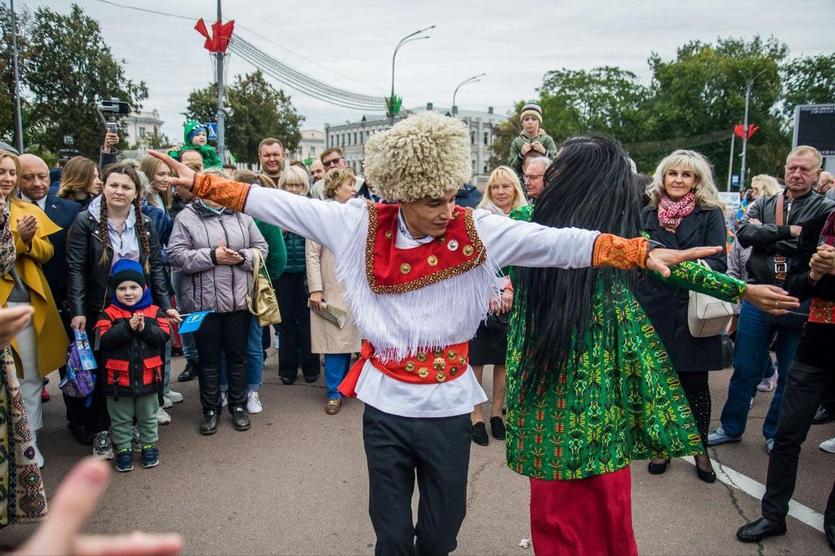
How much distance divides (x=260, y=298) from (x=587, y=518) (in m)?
3.47

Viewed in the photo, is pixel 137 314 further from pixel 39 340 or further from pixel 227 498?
pixel 227 498

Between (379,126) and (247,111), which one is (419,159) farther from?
(379,126)

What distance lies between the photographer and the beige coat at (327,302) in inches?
229

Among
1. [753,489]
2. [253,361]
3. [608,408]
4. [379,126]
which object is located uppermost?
[379,126]

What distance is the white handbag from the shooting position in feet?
13.3

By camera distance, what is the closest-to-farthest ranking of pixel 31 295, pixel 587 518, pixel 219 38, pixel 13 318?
1. pixel 13 318
2. pixel 587 518
3. pixel 31 295
4. pixel 219 38

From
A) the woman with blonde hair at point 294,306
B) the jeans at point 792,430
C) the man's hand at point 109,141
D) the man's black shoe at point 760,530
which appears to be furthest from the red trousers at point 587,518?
the man's hand at point 109,141

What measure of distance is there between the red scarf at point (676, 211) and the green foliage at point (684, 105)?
5503cm

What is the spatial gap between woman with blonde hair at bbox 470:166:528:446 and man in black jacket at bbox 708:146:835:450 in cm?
173

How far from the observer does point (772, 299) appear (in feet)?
7.15

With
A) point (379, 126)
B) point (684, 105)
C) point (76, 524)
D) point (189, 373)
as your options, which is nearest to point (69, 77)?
point (189, 373)

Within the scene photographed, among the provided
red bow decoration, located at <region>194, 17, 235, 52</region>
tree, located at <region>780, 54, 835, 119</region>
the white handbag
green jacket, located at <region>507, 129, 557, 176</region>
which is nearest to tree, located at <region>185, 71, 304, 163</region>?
red bow decoration, located at <region>194, 17, 235, 52</region>

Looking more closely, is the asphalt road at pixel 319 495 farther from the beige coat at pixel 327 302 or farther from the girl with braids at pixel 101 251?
the beige coat at pixel 327 302

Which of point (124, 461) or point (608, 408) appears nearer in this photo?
point (608, 408)
